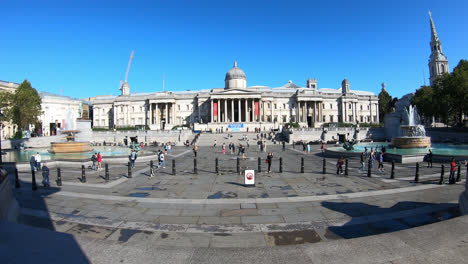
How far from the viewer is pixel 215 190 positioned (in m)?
13.3

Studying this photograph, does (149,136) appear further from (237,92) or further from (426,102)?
(426,102)

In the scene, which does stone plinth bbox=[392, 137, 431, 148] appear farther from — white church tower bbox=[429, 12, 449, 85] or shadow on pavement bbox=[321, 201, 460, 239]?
white church tower bbox=[429, 12, 449, 85]

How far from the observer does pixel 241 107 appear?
89250 millimetres

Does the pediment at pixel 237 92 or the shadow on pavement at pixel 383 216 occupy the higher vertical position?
the pediment at pixel 237 92

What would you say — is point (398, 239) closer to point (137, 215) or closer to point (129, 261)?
point (129, 261)

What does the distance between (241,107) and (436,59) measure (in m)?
94.3

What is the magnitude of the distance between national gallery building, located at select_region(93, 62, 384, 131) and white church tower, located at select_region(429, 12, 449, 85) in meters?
40.7

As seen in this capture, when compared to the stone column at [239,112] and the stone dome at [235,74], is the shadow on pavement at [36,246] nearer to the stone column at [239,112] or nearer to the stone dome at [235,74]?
the stone column at [239,112]

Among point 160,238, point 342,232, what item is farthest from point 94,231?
point 342,232

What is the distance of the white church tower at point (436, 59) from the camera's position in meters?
112

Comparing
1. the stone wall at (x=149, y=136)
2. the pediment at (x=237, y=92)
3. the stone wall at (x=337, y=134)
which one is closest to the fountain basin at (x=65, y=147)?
the stone wall at (x=149, y=136)

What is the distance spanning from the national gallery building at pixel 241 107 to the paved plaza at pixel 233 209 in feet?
225

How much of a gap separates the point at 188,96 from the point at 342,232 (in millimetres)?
89737

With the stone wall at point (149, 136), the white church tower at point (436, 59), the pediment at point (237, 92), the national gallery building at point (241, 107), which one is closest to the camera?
the stone wall at point (149, 136)
